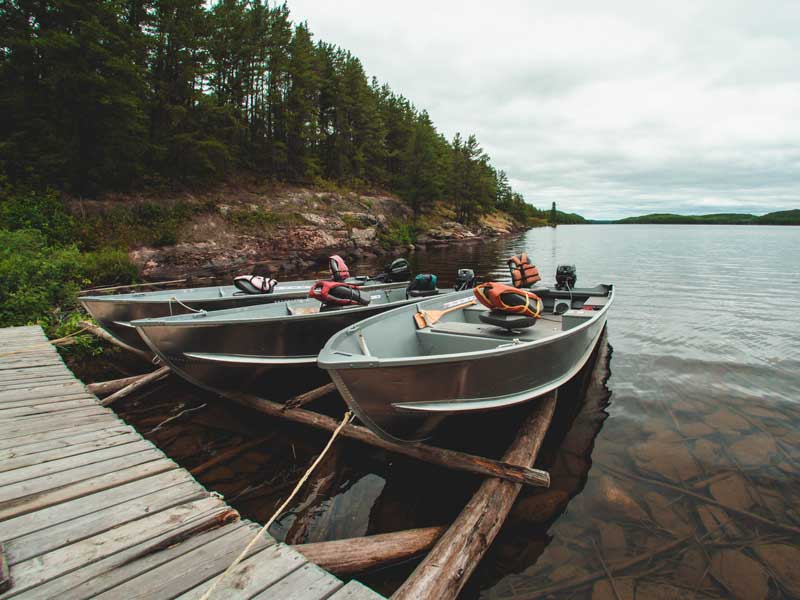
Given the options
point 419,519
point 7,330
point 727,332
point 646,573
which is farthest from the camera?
point 727,332

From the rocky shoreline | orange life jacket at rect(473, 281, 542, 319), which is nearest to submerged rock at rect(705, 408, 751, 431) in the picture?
orange life jacket at rect(473, 281, 542, 319)

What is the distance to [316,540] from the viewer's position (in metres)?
3.34

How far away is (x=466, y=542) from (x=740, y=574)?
2269mm

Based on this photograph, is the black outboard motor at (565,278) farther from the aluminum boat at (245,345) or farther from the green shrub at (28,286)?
the green shrub at (28,286)

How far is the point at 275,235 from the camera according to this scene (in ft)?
76.3

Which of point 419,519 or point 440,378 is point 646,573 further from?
point 440,378

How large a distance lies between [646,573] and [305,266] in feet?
71.9

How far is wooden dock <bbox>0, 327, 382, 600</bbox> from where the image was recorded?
1895 millimetres

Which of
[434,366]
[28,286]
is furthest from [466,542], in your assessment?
[28,286]

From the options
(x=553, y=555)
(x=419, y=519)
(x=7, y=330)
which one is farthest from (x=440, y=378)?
(x=7, y=330)

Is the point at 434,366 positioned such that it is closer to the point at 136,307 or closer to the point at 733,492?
the point at 733,492

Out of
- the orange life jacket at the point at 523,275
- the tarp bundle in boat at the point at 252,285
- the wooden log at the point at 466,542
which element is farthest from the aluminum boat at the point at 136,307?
the wooden log at the point at 466,542

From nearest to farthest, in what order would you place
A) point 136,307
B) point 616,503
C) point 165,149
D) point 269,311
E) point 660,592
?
point 660,592 < point 616,503 < point 269,311 < point 136,307 < point 165,149

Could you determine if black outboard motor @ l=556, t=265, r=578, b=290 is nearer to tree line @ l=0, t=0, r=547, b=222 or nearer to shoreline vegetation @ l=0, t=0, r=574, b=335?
shoreline vegetation @ l=0, t=0, r=574, b=335
